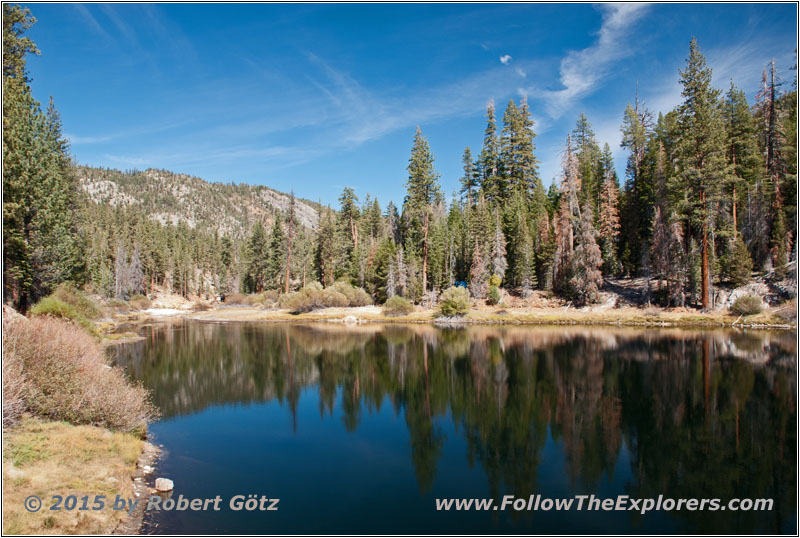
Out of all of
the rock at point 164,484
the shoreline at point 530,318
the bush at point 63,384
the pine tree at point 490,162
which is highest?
the pine tree at point 490,162

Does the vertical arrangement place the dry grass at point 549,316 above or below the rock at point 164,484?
above

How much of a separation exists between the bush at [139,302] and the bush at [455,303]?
205ft

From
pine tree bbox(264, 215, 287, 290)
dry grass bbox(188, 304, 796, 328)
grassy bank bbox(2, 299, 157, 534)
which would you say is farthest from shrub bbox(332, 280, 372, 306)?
grassy bank bbox(2, 299, 157, 534)

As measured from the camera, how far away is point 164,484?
11.6 meters

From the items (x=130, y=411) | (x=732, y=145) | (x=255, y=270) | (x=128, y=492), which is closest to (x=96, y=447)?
(x=128, y=492)

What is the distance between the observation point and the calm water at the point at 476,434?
1068 centimetres

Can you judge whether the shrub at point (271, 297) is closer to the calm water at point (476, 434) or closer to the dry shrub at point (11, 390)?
the calm water at point (476, 434)

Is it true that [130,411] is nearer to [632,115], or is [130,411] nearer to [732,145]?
[732,145]

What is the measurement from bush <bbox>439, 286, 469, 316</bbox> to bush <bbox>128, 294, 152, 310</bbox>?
62.4m

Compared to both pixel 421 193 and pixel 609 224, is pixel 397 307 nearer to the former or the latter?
pixel 421 193

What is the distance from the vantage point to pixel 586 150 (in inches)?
3081

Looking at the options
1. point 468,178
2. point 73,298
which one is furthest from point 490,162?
point 73,298

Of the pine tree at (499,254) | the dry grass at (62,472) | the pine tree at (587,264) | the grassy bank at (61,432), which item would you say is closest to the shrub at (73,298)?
the grassy bank at (61,432)

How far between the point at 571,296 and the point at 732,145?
26.0m
